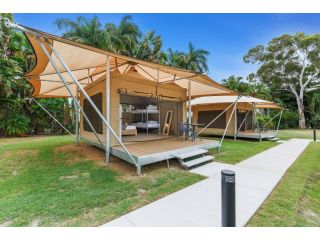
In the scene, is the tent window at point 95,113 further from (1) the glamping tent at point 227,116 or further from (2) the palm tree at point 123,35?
(2) the palm tree at point 123,35

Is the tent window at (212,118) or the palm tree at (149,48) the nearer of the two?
the tent window at (212,118)

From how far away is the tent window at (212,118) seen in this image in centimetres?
1277

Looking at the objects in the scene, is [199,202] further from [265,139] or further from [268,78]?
[268,78]

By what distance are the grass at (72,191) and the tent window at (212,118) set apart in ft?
28.7

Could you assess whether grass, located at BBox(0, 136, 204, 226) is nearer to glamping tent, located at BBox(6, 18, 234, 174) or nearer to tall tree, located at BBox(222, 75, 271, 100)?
glamping tent, located at BBox(6, 18, 234, 174)

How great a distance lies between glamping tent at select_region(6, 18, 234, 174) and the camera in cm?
425

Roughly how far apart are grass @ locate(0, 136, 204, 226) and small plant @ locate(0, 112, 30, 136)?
26.0ft

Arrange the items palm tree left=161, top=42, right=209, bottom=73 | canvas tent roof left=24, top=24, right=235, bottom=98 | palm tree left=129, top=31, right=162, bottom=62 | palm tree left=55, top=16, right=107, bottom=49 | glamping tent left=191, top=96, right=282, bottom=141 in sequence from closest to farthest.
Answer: canvas tent roof left=24, top=24, right=235, bottom=98 → glamping tent left=191, top=96, right=282, bottom=141 → palm tree left=55, top=16, right=107, bottom=49 → palm tree left=129, top=31, right=162, bottom=62 → palm tree left=161, top=42, right=209, bottom=73

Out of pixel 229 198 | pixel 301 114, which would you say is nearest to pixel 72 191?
pixel 229 198

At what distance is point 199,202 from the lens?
325cm

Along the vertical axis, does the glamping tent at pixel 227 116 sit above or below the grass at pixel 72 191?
above

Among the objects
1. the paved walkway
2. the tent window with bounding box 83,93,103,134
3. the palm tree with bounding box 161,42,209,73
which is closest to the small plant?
the tent window with bounding box 83,93,103,134

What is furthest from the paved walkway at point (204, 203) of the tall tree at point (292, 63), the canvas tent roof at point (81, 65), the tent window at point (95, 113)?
the tall tree at point (292, 63)
